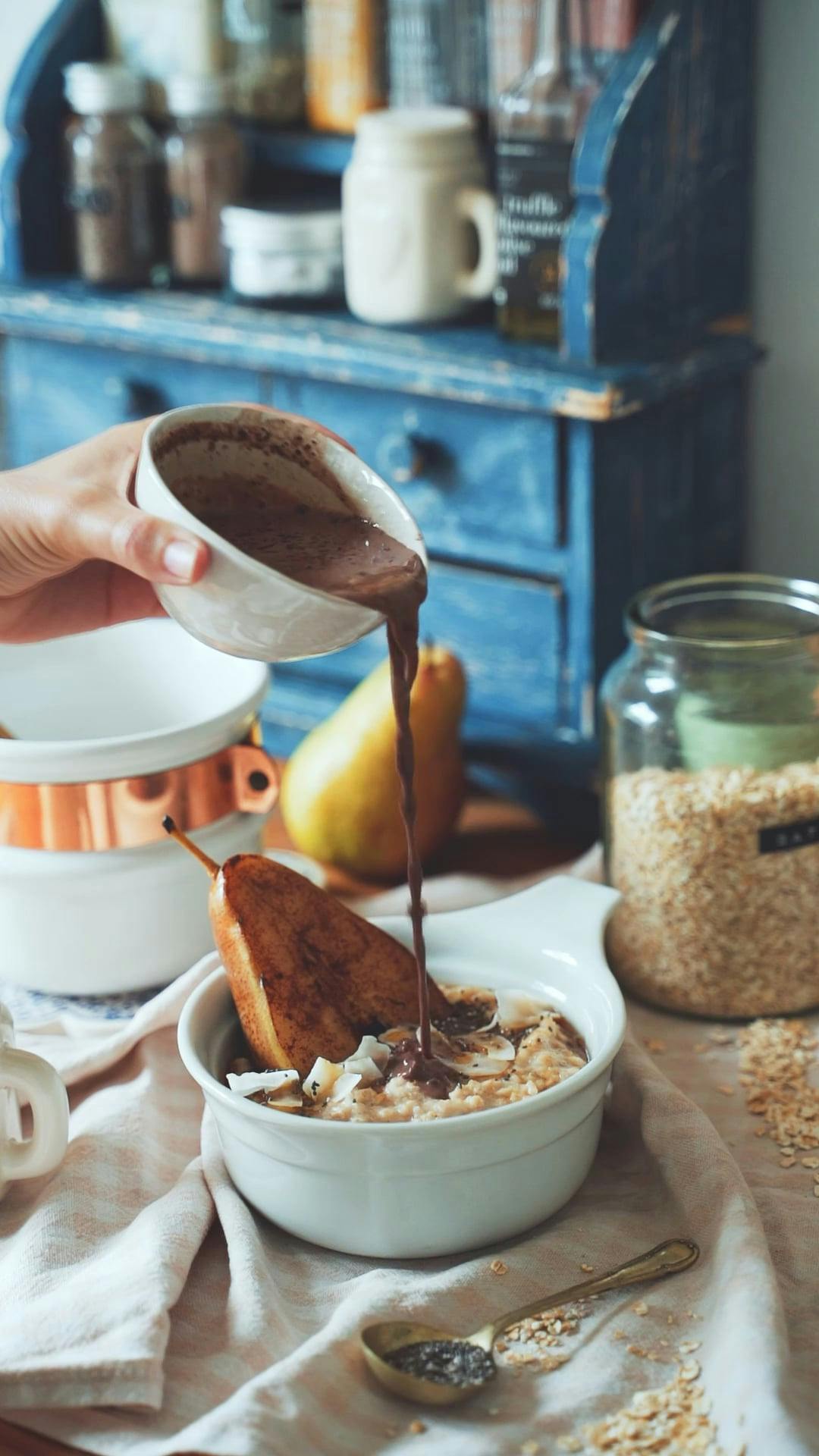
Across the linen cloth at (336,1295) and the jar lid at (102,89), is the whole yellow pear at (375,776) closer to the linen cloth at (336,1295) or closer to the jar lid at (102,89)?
the linen cloth at (336,1295)

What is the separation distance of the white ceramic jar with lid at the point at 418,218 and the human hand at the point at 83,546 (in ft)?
1.12

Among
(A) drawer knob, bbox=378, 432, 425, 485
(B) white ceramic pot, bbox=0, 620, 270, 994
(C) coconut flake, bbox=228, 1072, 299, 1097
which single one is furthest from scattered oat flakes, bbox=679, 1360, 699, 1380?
(A) drawer knob, bbox=378, 432, 425, 485

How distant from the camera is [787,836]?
3.19 ft

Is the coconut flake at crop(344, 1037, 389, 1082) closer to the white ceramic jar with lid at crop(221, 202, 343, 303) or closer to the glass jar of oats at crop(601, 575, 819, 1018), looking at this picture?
the glass jar of oats at crop(601, 575, 819, 1018)

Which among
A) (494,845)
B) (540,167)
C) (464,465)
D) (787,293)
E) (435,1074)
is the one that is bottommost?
(494,845)

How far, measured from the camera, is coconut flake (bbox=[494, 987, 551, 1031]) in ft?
2.87

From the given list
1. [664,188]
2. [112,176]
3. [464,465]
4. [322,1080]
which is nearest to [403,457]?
[464,465]

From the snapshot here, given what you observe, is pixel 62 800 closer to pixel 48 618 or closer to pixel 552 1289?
pixel 48 618

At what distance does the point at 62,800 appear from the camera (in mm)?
1002

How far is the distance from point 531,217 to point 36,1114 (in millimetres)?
721

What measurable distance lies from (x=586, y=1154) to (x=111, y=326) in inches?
33.5

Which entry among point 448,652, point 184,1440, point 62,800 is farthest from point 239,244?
point 184,1440

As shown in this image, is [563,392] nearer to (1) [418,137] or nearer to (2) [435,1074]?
(1) [418,137]

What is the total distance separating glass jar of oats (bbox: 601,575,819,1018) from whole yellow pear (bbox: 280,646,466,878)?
0.19m
